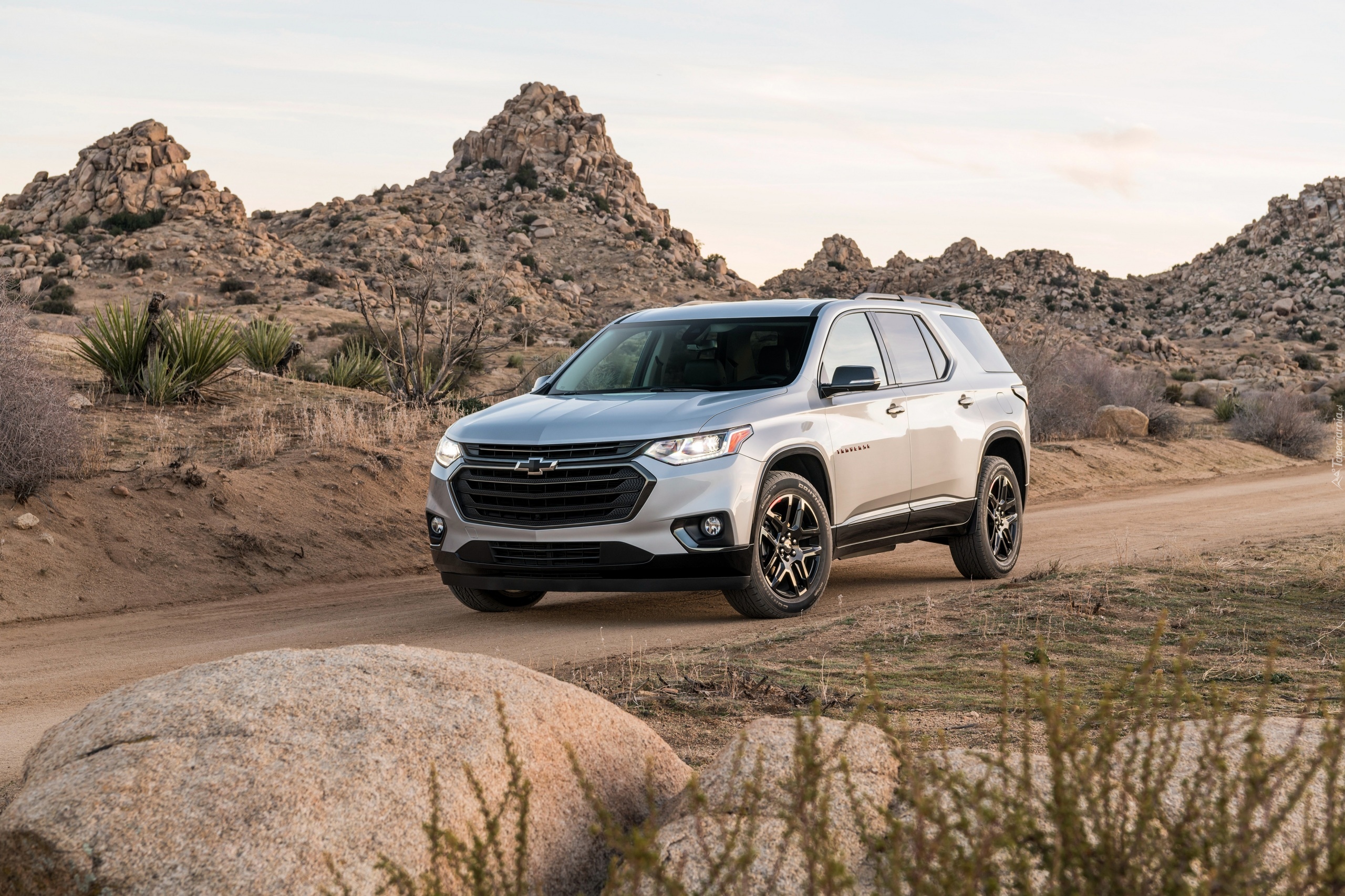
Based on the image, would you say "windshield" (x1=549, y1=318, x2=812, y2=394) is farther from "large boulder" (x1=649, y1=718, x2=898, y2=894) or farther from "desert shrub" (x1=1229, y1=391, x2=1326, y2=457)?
"desert shrub" (x1=1229, y1=391, x2=1326, y2=457)

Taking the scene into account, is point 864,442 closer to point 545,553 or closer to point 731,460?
point 731,460

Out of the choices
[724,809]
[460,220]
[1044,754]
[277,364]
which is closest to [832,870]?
[724,809]

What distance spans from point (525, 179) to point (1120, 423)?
65427 millimetres

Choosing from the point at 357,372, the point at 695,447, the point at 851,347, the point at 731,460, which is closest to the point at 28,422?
the point at 695,447

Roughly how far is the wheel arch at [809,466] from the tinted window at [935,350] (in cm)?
185

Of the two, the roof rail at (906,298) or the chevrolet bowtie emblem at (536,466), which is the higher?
the roof rail at (906,298)

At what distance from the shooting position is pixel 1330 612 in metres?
8.27

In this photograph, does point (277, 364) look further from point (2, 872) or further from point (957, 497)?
point (2, 872)

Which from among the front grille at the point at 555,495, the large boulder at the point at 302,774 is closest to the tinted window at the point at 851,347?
the front grille at the point at 555,495

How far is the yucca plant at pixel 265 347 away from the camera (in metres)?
20.6

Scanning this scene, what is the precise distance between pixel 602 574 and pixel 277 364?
15.3 meters

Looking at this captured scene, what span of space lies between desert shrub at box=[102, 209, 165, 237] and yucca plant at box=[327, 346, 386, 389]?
1755 inches

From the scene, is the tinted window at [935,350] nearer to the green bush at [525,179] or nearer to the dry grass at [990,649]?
the dry grass at [990,649]
